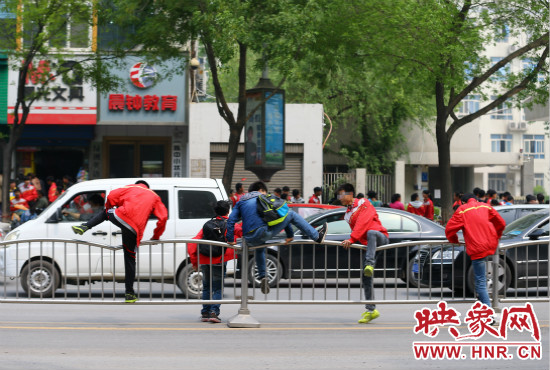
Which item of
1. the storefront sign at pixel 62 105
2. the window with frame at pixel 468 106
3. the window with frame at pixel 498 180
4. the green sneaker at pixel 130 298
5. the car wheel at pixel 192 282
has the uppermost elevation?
the window with frame at pixel 468 106

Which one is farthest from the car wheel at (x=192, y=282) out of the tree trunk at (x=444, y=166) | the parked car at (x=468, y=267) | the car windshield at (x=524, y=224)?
the tree trunk at (x=444, y=166)

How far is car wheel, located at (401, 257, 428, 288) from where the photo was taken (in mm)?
10172

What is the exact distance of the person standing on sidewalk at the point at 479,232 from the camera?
10008mm

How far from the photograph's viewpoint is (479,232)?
10.1m

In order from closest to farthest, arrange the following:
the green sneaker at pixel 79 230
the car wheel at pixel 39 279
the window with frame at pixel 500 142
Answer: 1. the green sneaker at pixel 79 230
2. the car wheel at pixel 39 279
3. the window with frame at pixel 500 142

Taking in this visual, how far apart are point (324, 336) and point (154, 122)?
718 inches

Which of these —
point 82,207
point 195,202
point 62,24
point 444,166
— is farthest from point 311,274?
point 444,166

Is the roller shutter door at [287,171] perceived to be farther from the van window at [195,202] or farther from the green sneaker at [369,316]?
the green sneaker at [369,316]

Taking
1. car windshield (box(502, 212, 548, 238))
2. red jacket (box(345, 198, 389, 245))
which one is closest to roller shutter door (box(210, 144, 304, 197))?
car windshield (box(502, 212, 548, 238))

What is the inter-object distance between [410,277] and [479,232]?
0.99 metres

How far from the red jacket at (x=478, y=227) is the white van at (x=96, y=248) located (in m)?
3.29

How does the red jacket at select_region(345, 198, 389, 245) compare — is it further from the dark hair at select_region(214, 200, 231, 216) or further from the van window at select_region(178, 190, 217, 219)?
the van window at select_region(178, 190, 217, 219)

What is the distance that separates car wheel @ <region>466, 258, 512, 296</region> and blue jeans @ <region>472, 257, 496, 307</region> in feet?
0.61

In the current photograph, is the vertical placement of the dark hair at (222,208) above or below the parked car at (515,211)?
above
